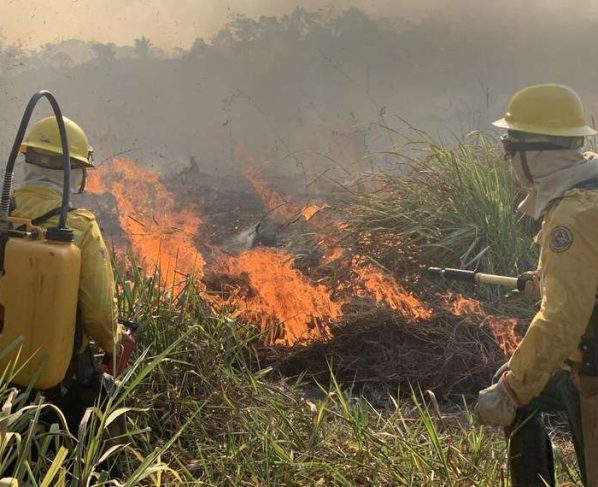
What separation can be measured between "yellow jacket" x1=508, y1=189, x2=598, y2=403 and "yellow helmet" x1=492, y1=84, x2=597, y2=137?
1.16 ft

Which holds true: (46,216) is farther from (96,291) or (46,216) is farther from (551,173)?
(551,173)

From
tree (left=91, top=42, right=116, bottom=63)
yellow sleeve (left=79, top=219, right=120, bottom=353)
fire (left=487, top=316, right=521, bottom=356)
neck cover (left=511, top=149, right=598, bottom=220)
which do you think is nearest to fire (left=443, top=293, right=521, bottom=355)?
fire (left=487, top=316, right=521, bottom=356)

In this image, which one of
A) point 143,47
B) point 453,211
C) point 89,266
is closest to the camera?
point 89,266

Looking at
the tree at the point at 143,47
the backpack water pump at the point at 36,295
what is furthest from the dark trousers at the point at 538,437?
the tree at the point at 143,47

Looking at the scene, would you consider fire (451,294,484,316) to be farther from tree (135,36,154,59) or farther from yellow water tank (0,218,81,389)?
tree (135,36,154,59)

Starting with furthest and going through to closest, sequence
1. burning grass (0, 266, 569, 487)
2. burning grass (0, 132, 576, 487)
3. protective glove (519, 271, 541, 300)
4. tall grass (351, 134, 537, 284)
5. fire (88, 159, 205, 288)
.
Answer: fire (88, 159, 205, 288)
tall grass (351, 134, 537, 284)
protective glove (519, 271, 541, 300)
burning grass (0, 132, 576, 487)
burning grass (0, 266, 569, 487)

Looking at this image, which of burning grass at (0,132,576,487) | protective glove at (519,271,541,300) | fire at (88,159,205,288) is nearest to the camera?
burning grass at (0,132,576,487)

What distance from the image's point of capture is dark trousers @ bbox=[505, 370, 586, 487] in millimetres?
2557

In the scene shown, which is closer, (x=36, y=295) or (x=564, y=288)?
(x=564, y=288)

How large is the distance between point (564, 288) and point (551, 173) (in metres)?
0.52

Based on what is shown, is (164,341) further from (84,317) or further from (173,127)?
(173,127)

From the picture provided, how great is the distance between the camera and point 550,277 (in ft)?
7.69

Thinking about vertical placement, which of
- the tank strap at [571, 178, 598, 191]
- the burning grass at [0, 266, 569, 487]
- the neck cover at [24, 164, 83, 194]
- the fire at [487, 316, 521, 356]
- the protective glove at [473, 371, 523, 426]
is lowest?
the fire at [487, 316, 521, 356]

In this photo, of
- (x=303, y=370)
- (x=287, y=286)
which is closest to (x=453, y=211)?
(x=287, y=286)
